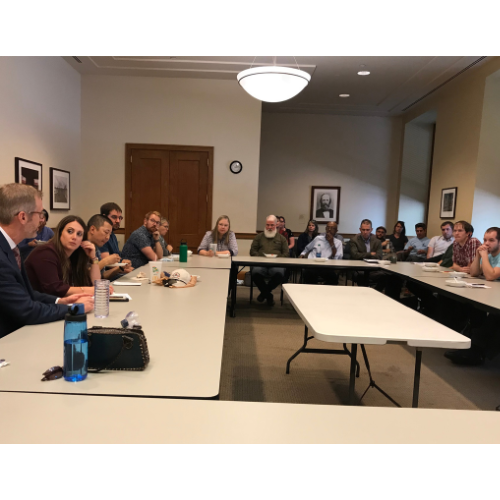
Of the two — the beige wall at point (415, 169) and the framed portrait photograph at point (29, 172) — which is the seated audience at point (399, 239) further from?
the framed portrait photograph at point (29, 172)

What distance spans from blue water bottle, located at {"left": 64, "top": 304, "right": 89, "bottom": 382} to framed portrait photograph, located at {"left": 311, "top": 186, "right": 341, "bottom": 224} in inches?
302

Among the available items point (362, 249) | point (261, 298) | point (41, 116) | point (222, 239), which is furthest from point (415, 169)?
point (41, 116)

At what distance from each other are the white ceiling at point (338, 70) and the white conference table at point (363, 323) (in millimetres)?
3714

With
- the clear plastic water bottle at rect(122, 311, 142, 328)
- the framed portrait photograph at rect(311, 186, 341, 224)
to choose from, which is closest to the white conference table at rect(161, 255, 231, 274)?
the clear plastic water bottle at rect(122, 311, 142, 328)

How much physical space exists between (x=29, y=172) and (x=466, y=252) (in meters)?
5.09

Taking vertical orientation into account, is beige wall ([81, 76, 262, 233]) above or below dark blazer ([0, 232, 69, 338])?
above

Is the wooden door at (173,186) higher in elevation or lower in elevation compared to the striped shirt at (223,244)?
higher

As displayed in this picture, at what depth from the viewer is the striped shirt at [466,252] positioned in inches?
166

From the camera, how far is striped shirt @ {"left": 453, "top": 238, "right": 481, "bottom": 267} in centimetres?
A: 422

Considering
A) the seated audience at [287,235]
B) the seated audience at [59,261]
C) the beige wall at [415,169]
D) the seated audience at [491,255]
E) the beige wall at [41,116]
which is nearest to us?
the seated audience at [59,261]

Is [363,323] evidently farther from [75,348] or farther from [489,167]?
[489,167]

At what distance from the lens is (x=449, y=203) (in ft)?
21.1

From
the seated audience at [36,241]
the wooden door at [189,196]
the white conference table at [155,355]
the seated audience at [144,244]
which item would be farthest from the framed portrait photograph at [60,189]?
the white conference table at [155,355]

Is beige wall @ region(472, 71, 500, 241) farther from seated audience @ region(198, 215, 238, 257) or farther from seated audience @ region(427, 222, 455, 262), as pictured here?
seated audience @ region(198, 215, 238, 257)
